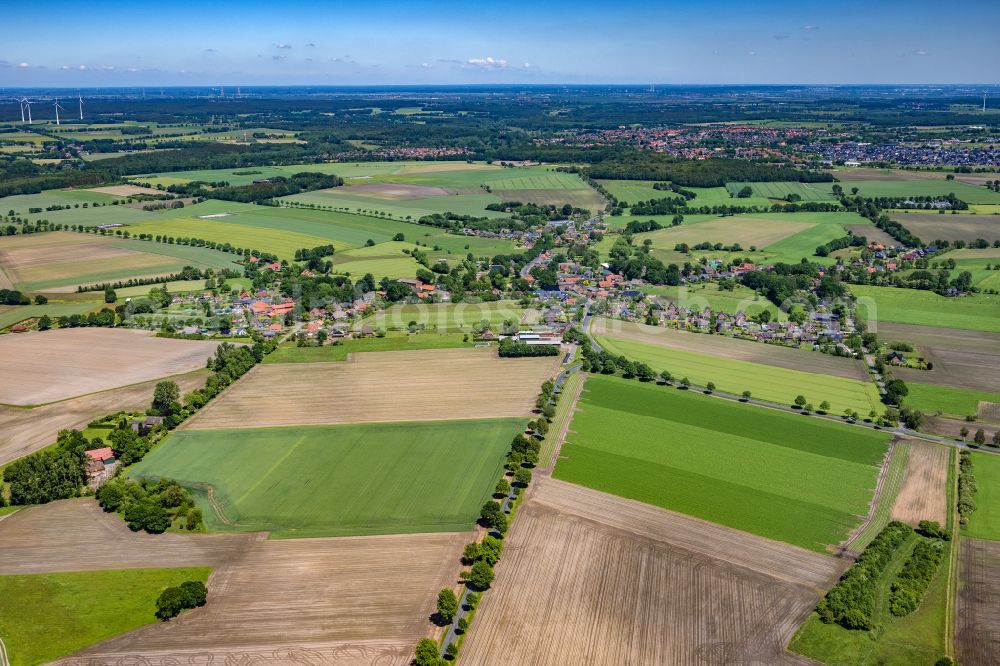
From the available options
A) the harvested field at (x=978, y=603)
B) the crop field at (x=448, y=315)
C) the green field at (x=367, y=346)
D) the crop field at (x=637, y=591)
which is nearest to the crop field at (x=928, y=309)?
the crop field at (x=448, y=315)

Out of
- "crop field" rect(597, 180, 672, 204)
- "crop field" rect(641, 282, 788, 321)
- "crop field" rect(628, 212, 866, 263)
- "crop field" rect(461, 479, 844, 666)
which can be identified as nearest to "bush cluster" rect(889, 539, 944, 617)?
"crop field" rect(461, 479, 844, 666)

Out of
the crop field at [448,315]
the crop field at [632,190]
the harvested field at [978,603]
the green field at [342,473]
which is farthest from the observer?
the crop field at [632,190]

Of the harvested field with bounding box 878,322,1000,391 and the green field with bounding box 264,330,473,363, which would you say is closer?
the harvested field with bounding box 878,322,1000,391

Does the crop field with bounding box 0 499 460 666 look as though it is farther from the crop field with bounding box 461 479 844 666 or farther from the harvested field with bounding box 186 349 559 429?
the harvested field with bounding box 186 349 559 429

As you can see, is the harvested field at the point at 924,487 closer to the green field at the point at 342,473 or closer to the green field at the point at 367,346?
the green field at the point at 342,473

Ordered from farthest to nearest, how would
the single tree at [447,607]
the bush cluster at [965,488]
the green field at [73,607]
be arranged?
the bush cluster at [965,488] → the single tree at [447,607] → the green field at [73,607]

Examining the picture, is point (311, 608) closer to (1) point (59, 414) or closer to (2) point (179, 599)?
(2) point (179, 599)

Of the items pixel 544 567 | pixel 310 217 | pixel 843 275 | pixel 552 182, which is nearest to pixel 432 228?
pixel 310 217
